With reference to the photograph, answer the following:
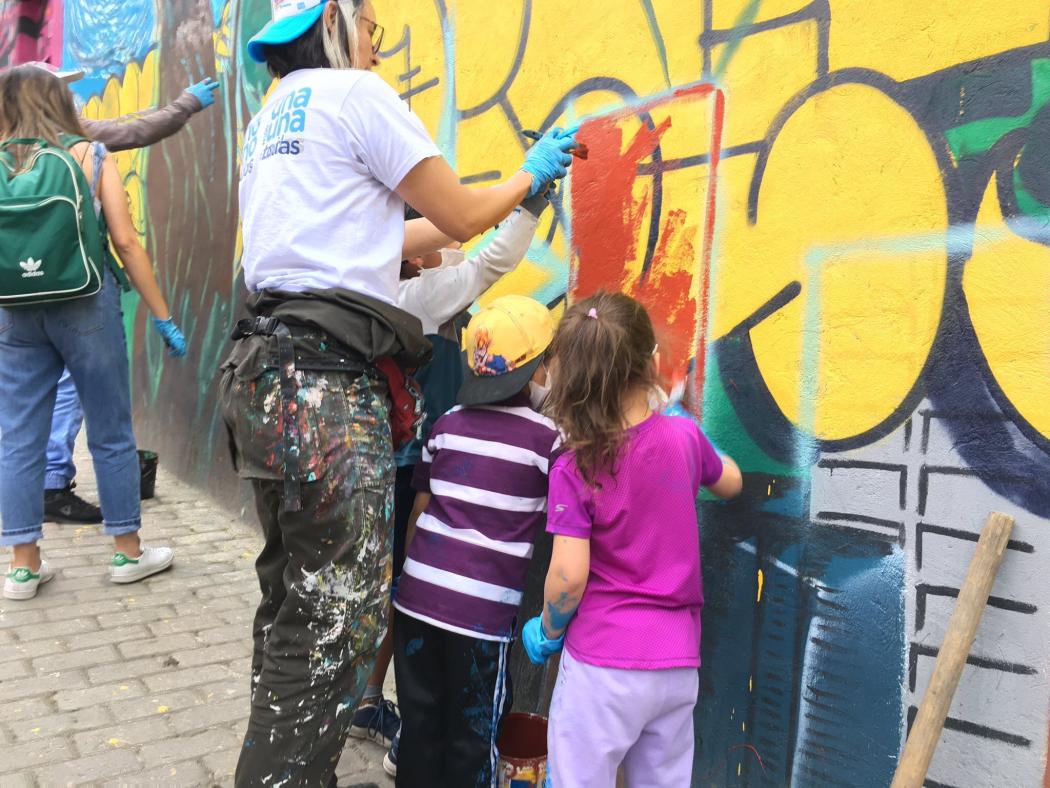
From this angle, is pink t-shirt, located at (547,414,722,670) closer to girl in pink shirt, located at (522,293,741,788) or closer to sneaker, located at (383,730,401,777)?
girl in pink shirt, located at (522,293,741,788)

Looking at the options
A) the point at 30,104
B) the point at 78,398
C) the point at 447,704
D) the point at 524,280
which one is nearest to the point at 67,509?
the point at 78,398

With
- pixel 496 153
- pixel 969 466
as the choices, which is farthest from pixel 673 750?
pixel 496 153

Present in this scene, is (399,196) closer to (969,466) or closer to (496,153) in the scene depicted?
(496,153)

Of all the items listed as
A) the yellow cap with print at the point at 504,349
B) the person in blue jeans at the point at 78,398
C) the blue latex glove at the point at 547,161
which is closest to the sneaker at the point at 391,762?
the yellow cap with print at the point at 504,349

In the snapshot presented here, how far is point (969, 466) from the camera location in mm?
1850

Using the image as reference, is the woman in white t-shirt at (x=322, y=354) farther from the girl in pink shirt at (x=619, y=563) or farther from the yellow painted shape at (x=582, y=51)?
the yellow painted shape at (x=582, y=51)

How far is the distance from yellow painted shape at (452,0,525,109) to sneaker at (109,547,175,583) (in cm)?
239

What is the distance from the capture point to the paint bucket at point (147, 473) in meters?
5.09

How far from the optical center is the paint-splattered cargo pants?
6.61ft

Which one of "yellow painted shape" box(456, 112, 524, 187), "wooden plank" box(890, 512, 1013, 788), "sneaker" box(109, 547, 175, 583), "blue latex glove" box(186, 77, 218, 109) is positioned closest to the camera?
"wooden plank" box(890, 512, 1013, 788)

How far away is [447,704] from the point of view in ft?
7.57

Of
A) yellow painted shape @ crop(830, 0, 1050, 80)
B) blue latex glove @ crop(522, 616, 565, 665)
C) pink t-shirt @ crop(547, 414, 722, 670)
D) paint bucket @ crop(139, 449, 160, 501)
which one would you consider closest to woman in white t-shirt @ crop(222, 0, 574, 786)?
blue latex glove @ crop(522, 616, 565, 665)

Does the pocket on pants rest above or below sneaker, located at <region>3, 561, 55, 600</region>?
above

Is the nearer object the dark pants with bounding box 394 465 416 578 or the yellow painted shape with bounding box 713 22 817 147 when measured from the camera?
the yellow painted shape with bounding box 713 22 817 147
